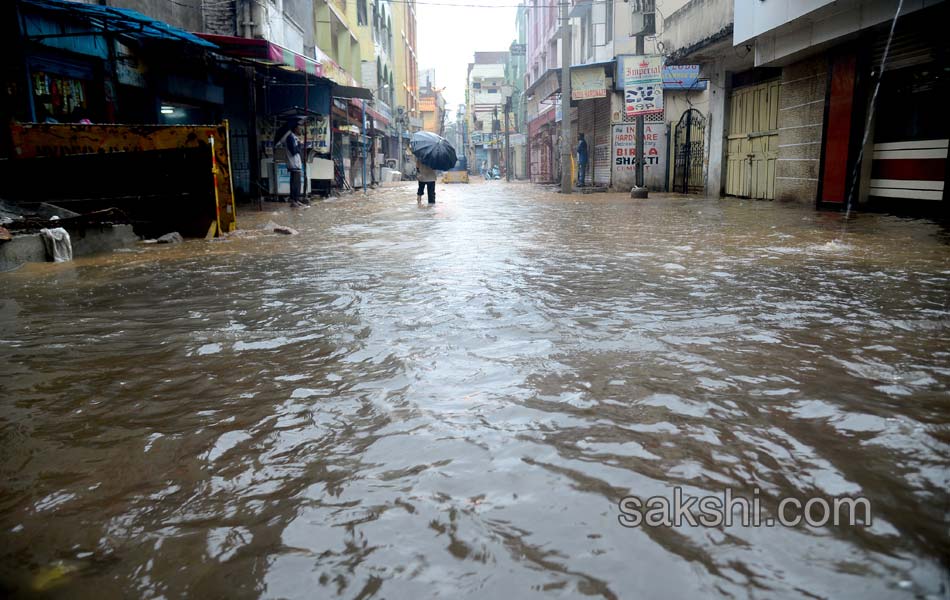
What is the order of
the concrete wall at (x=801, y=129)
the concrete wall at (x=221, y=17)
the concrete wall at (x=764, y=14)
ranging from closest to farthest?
the concrete wall at (x=764, y=14) → the concrete wall at (x=801, y=129) → the concrete wall at (x=221, y=17)

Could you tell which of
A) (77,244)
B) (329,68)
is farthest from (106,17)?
(329,68)

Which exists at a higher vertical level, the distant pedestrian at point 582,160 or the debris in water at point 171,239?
the distant pedestrian at point 582,160

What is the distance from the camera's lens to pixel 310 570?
167 centimetres

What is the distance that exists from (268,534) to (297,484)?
280 millimetres

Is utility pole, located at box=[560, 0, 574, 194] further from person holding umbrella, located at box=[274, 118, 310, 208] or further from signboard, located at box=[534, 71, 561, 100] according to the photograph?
person holding umbrella, located at box=[274, 118, 310, 208]

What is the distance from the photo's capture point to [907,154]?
447 inches

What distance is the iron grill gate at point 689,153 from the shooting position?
21.8 meters

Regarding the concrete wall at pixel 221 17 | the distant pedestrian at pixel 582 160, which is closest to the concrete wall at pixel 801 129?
the distant pedestrian at pixel 582 160

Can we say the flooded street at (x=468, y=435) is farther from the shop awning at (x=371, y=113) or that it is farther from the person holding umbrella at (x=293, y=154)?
the shop awning at (x=371, y=113)

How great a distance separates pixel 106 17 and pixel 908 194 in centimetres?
1294

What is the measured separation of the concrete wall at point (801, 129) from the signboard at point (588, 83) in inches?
331

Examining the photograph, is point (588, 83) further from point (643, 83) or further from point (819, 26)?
point (819, 26)

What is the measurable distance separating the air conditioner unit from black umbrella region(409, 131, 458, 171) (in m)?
8.77

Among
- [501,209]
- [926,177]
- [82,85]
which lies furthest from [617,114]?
[82,85]
